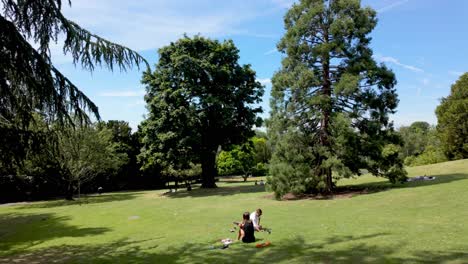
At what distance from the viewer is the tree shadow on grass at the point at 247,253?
8719 mm

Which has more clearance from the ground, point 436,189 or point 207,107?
point 207,107

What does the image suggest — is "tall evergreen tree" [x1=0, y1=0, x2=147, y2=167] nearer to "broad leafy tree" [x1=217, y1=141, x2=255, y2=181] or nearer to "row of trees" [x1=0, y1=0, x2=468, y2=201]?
"row of trees" [x1=0, y1=0, x2=468, y2=201]

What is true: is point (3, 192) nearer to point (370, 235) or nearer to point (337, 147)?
point (337, 147)

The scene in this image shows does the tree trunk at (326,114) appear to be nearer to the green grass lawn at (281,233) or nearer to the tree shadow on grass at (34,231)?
the green grass lawn at (281,233)

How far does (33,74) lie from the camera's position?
6.80 m

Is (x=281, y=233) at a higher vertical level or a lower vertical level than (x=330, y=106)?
lower

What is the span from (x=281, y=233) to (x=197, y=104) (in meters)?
24.3

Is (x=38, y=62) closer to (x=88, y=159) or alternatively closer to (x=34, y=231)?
(x=34, y=231)

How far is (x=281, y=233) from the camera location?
510 inches

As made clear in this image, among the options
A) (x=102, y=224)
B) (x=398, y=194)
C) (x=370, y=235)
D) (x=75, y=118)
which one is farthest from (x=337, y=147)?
(x=75, y=118)

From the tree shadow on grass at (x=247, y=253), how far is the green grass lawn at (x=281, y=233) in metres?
0.02

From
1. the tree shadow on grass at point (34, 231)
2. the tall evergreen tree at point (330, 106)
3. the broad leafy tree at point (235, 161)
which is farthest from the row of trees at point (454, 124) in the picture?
the tree shadow on grass at point (34, 231)

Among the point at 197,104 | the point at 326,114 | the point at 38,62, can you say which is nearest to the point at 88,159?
the point at 197,104

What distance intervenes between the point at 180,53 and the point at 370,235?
28726mm
